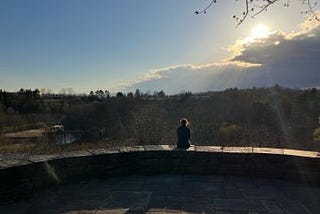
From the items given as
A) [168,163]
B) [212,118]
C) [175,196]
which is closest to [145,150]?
[168,163]

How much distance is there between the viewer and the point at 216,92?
33.3m

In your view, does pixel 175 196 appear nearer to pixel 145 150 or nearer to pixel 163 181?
pixel 163 181

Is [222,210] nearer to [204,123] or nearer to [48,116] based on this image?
[204,123]

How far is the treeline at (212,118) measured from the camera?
50.2 feet

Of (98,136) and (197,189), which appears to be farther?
(98,136)

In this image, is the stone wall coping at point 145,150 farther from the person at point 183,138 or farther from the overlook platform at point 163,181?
the person at point 183,138

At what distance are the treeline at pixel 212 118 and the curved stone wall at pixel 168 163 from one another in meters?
7.51

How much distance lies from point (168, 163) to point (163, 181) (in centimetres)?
45

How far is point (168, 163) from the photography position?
6.45 metres

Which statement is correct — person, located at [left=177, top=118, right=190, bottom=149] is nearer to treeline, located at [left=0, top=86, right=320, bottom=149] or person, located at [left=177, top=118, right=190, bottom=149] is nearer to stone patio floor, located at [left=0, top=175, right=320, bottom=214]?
stone patio floor, located at [left=0, top=175, right=320, bottom=214]

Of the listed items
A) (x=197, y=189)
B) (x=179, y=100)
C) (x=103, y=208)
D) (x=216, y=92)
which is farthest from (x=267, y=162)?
(x=216, y=92)

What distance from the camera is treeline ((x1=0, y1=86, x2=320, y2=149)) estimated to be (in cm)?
1530

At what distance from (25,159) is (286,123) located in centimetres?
1970

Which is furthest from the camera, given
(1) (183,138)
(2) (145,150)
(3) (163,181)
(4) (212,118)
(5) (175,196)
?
(4) (212,118)
